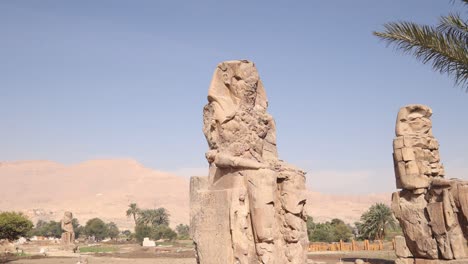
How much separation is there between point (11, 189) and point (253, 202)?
7000 inches

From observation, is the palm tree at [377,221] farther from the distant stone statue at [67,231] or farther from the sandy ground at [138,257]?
the distant stone statue at [67,231]

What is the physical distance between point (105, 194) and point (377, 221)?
120 m

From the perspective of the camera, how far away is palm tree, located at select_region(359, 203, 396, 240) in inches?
1387

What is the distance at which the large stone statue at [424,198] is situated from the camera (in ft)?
39.5

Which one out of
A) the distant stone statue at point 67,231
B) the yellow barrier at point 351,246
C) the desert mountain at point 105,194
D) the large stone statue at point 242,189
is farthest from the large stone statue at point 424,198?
the desert mountain at point 105,194

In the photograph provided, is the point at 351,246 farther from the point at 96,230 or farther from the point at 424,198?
the point at 96,230

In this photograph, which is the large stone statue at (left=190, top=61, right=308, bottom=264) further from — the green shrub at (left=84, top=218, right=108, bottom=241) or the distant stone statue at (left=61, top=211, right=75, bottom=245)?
the green shrub at (left=84, top=218, right=108, bottom=241)

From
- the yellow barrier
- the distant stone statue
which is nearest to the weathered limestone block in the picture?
the yellow barrier

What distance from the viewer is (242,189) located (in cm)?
689

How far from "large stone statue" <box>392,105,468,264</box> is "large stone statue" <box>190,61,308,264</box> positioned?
652cm

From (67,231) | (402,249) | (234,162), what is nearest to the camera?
(234,162)

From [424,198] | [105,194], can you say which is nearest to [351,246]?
[424,198]

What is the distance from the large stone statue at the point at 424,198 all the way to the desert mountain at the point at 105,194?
3540 inches

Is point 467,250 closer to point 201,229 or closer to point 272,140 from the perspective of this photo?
point 272,140
